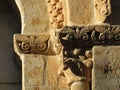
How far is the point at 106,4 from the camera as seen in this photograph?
12.1m

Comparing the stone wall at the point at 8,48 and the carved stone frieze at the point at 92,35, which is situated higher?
the carved stone frieze at the point at 92,35

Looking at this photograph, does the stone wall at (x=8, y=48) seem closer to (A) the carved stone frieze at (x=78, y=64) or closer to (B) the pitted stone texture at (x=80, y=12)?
(B) the pitted stone texture at (x=80, y=12)

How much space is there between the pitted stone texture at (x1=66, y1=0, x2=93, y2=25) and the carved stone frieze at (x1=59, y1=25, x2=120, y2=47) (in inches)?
9.5

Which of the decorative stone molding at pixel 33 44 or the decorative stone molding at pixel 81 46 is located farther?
the decorative stone molding at pixel 33 44

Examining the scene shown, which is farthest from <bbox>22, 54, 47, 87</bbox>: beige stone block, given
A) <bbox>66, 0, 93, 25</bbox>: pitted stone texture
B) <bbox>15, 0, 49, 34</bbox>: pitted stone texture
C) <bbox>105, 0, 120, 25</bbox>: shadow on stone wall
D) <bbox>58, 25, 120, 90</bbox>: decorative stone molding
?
<bbox>105, 0, 120, 25</bbox>: shadow on stone wall

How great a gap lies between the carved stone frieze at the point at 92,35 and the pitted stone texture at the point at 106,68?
70 mm

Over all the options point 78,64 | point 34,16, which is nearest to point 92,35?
point 78,64

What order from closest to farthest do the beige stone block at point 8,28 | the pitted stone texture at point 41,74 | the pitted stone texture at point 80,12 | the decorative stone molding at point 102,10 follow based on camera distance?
1. the decorative stone molding at point 102,10
2. the pitted stone texture at point 80,12
3. the pitted stone texture at point 41,74
4. the beige stone block at point 8,28

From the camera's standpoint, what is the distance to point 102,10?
1209cm

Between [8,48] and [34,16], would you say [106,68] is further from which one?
[8,48]

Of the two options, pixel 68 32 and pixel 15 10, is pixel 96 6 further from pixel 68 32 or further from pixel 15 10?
pixel 15 10

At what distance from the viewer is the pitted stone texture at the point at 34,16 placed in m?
12.7

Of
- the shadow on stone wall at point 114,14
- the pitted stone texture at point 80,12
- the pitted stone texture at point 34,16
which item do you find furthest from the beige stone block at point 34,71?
the shadow on stone wall at point 114,14

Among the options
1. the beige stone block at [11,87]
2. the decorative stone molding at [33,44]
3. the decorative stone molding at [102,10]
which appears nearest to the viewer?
the decorative stone molding at [102,10]
